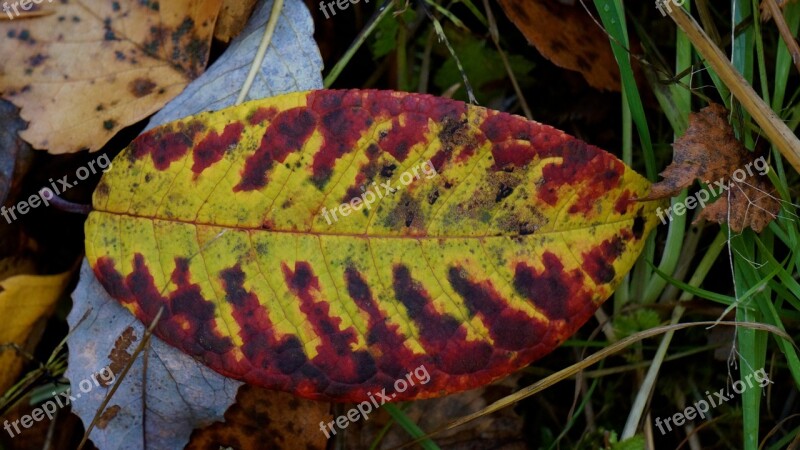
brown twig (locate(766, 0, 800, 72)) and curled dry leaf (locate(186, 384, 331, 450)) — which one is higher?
brown twig (locate(766, 0, 800, 72))

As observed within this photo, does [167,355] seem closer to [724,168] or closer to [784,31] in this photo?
[724,168]

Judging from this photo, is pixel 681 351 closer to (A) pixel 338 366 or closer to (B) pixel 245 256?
(A) pixel 338 366

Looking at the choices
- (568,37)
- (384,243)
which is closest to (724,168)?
(568,37)

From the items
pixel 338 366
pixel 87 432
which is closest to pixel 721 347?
pixel 338 366

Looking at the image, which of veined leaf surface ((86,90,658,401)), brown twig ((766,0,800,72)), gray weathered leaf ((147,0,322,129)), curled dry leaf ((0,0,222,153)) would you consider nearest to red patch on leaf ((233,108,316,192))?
veined leaf surface ((86,90,658,401))

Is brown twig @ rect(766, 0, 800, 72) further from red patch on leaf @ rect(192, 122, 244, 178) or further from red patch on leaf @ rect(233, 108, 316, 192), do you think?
red patch on leaf @ rect(192, 122, 244, 178)

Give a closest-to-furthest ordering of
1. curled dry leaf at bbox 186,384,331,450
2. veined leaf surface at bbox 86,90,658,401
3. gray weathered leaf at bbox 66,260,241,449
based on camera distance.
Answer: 1. veined leaf surface at bbox 86,90,658,401
2. gray weathered leaf at bbox 66,260,241,449
3. curled dry leaf at bbox 186,384,331,450
